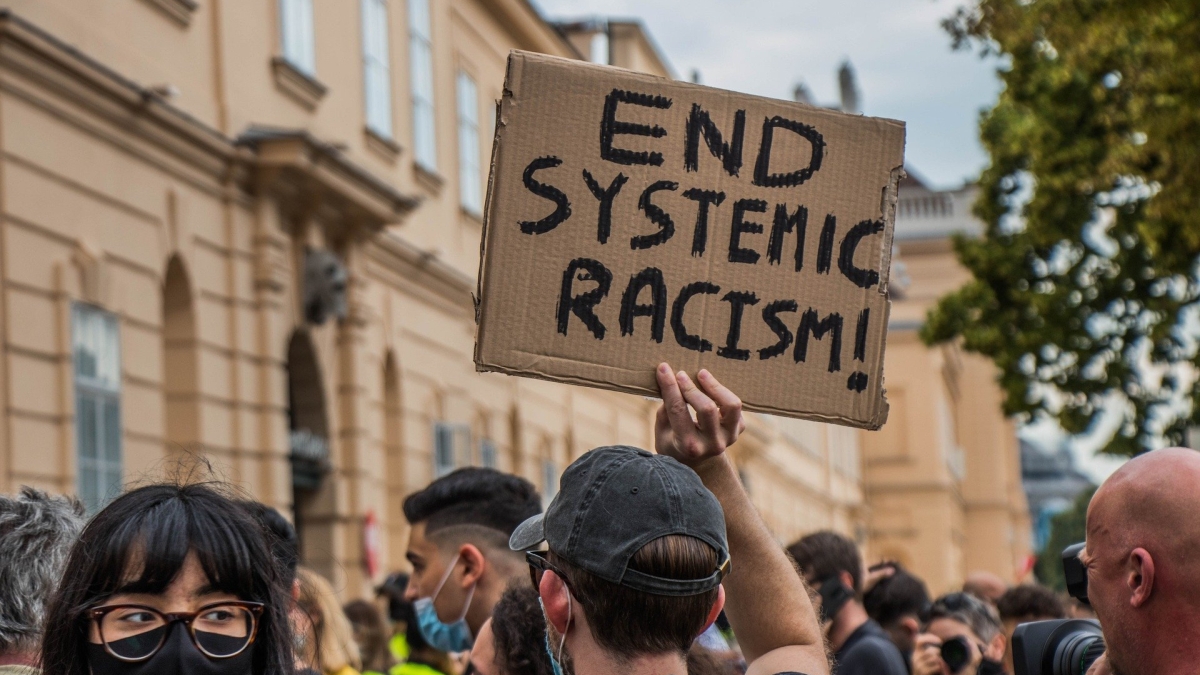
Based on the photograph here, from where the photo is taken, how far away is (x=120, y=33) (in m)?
13.7

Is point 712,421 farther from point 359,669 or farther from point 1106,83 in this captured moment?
point 1106,83

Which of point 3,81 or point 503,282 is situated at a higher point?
point 3,81

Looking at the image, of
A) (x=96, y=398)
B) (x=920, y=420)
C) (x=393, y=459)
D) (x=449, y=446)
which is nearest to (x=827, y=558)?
(x=96, y=398)

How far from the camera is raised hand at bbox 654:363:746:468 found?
3.37 meters

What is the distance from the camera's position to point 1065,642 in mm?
3621

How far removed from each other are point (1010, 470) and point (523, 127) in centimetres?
9435

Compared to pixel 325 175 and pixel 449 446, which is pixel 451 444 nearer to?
pixel 449 446

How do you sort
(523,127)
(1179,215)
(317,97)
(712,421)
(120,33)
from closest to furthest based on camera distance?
(712,421) → (523,127) → (120,33) → (1179,215) → (317,97)

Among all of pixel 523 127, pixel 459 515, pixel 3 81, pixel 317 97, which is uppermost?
pixel 317 97

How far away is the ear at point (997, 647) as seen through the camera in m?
6.63

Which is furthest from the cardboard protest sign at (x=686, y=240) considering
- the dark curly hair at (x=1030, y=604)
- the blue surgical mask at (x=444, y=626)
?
the dark curly hair at (x=1030, y=604)

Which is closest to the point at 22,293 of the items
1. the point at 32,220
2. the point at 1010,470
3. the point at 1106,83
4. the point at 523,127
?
the point at 32,220

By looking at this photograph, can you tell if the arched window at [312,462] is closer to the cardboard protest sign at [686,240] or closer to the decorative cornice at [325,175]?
the decorative cornice at [325,175]

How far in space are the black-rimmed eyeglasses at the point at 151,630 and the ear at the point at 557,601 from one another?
0.57 metres
